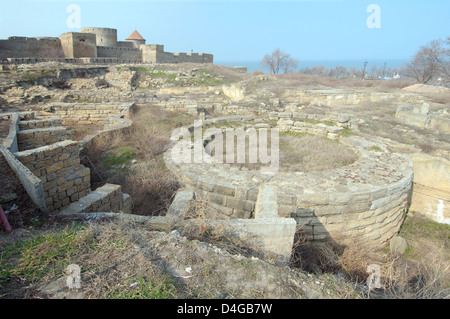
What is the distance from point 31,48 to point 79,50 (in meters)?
3.93

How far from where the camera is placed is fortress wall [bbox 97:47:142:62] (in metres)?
28.9

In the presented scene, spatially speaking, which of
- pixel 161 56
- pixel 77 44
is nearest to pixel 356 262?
pixel 77 44

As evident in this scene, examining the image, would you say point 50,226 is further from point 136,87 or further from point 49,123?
point 136,87

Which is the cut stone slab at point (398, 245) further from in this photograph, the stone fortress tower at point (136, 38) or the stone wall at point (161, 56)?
the stone fortress tower at point (136, 38)

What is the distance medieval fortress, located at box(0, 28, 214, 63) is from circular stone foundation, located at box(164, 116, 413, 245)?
21685 mm

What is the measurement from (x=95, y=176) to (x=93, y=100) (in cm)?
774

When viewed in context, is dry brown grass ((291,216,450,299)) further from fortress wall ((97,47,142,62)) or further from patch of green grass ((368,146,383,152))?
fortress wall ((97,47,142,62))

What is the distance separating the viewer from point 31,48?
24469 mm

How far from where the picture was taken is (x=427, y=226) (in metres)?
5.94

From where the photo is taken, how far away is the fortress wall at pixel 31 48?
23391mm

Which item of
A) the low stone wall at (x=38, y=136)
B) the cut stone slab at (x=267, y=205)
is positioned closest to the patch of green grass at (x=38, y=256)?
the cut stone slab at (x=267, y=205)

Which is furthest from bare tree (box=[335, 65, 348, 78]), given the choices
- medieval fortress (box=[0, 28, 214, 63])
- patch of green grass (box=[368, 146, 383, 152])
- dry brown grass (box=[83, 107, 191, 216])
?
dry brown grass (box=[83, 107, 191, 216])
